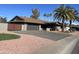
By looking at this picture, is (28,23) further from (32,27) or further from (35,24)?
(32,27)

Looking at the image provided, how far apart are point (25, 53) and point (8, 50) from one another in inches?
53.6

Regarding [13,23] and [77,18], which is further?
[77,18]

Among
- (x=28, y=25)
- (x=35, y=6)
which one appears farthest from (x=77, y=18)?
(x=35, y=6)

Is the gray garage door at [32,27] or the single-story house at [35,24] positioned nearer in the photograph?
the single-story house at [35,24]

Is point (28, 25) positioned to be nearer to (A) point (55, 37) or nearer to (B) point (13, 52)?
(A) point (55, 37)

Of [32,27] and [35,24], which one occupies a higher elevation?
[35,24]

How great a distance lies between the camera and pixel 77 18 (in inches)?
1039

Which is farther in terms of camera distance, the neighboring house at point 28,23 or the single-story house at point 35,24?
the neighboring house at point 28,23

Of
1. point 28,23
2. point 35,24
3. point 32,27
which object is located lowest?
point 32,27

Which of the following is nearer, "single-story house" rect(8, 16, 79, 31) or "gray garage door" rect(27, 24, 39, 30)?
"single-story house" rect(8, 16, 79, 31)

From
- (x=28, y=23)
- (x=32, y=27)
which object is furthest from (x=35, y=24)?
(x=32, y=27)

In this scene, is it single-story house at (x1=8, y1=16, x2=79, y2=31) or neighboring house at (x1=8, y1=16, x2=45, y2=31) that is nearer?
single-story house at (x1=8, y1=16, x2=79, y2=31)
